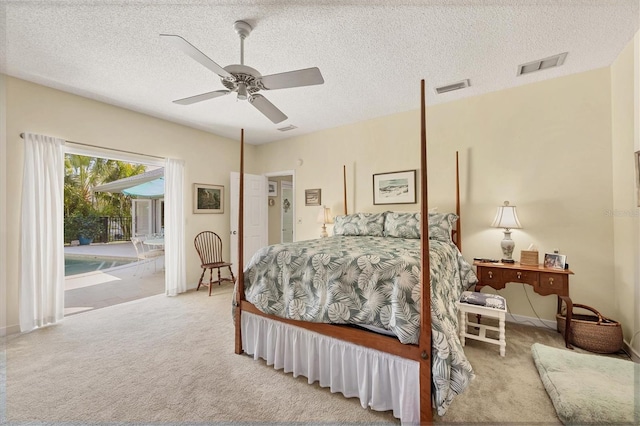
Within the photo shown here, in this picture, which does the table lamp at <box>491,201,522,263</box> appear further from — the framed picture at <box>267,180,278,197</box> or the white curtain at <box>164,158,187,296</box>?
the framed picture at <box>267,180,278,197</box>

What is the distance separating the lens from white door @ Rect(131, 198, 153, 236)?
392 inches

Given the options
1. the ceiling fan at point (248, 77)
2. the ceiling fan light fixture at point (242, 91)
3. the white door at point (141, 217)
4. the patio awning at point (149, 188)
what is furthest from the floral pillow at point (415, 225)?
the white door at point (141, 217)

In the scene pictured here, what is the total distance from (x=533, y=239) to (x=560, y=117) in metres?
1.37

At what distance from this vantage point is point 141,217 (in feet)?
33.3

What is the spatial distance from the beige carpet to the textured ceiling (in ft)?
8.95

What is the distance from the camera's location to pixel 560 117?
286cm

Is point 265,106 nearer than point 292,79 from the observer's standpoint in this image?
No

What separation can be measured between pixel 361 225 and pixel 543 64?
2.55 metres

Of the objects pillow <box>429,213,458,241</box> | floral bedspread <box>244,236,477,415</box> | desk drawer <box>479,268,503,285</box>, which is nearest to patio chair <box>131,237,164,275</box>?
floral bedspread <box>244,236,477,415</box>

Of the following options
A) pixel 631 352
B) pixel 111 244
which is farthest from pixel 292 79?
pixel 111 244

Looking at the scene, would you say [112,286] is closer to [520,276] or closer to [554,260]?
[520,276]

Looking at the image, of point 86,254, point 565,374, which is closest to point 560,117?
point 565,374

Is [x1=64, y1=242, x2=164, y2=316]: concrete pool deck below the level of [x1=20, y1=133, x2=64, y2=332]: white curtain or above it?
below

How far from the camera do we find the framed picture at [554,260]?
260cm
